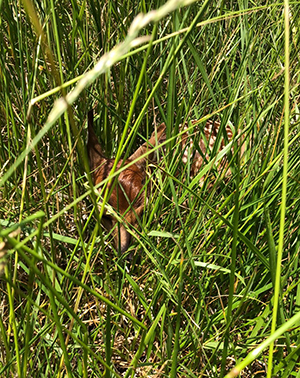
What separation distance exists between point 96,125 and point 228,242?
2.72ft

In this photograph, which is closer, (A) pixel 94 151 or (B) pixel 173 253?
(B) pixel 173 253

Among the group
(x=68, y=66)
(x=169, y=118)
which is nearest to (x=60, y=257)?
(x=169, y=118)

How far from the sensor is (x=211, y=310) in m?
1.31

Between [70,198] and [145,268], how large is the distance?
350 mm

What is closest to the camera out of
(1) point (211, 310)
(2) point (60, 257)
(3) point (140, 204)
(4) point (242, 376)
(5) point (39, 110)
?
(4) point (242, 376)

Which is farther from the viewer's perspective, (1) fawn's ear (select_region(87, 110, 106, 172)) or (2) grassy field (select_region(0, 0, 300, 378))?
(1) fawn's ear (select_region(87, 110, 106, 172))

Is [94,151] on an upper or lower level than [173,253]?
upper

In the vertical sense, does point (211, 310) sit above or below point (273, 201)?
below

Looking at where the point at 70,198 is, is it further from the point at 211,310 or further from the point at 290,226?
the point at 290,226

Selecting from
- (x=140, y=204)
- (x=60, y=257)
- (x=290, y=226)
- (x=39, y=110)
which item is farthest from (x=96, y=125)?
(x=290, y=226)

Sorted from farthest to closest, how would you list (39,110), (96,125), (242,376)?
(96,125) → (39,110) → (242,376)

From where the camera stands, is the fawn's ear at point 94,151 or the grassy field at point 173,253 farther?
the fawn's ear at point 94,151

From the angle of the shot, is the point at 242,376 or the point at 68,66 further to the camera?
the point at 68,66

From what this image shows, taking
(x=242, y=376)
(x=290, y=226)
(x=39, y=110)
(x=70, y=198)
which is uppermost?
(x=39, y=110)
